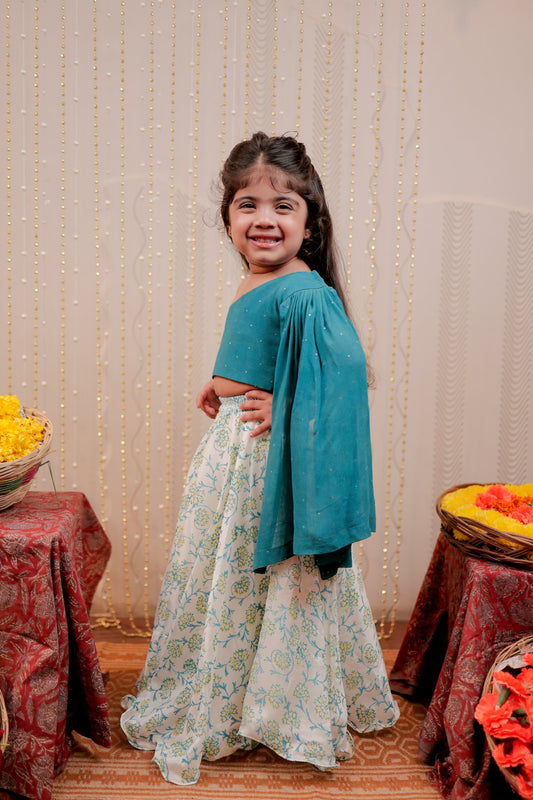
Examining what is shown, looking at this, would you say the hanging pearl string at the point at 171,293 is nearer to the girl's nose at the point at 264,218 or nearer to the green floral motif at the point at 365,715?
the girl's nose at the point at 264,218

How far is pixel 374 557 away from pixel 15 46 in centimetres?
216

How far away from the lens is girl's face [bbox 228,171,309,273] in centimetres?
175

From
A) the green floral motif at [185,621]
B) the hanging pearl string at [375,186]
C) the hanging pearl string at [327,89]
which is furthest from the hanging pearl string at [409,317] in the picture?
the green floral motif at [185,621]

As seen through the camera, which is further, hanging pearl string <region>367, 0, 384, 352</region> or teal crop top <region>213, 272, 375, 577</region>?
hanging pearl string <region>367, 0, 384, 352</region>

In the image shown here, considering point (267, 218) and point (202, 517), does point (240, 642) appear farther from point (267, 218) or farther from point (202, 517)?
point (267, 218)

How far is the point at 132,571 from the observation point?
263cm

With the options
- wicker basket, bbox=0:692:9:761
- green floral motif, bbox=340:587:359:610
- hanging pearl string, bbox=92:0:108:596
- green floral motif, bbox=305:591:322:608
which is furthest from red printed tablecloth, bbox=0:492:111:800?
hanging pearl string, bbox=92:0:108:596

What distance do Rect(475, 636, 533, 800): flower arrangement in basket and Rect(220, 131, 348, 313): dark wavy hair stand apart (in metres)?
1.00

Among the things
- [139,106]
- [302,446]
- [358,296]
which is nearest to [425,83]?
[358,296]

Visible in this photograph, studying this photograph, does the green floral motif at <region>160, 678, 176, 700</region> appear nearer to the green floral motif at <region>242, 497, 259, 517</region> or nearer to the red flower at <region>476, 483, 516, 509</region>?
the green floral motif at <region>242, 497, 259, 517</region>

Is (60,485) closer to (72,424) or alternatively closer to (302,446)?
(72,424)

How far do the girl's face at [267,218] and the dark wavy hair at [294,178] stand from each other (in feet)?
0.07

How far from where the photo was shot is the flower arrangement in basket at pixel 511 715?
1490mm

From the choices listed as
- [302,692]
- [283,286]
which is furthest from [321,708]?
[283,286]
